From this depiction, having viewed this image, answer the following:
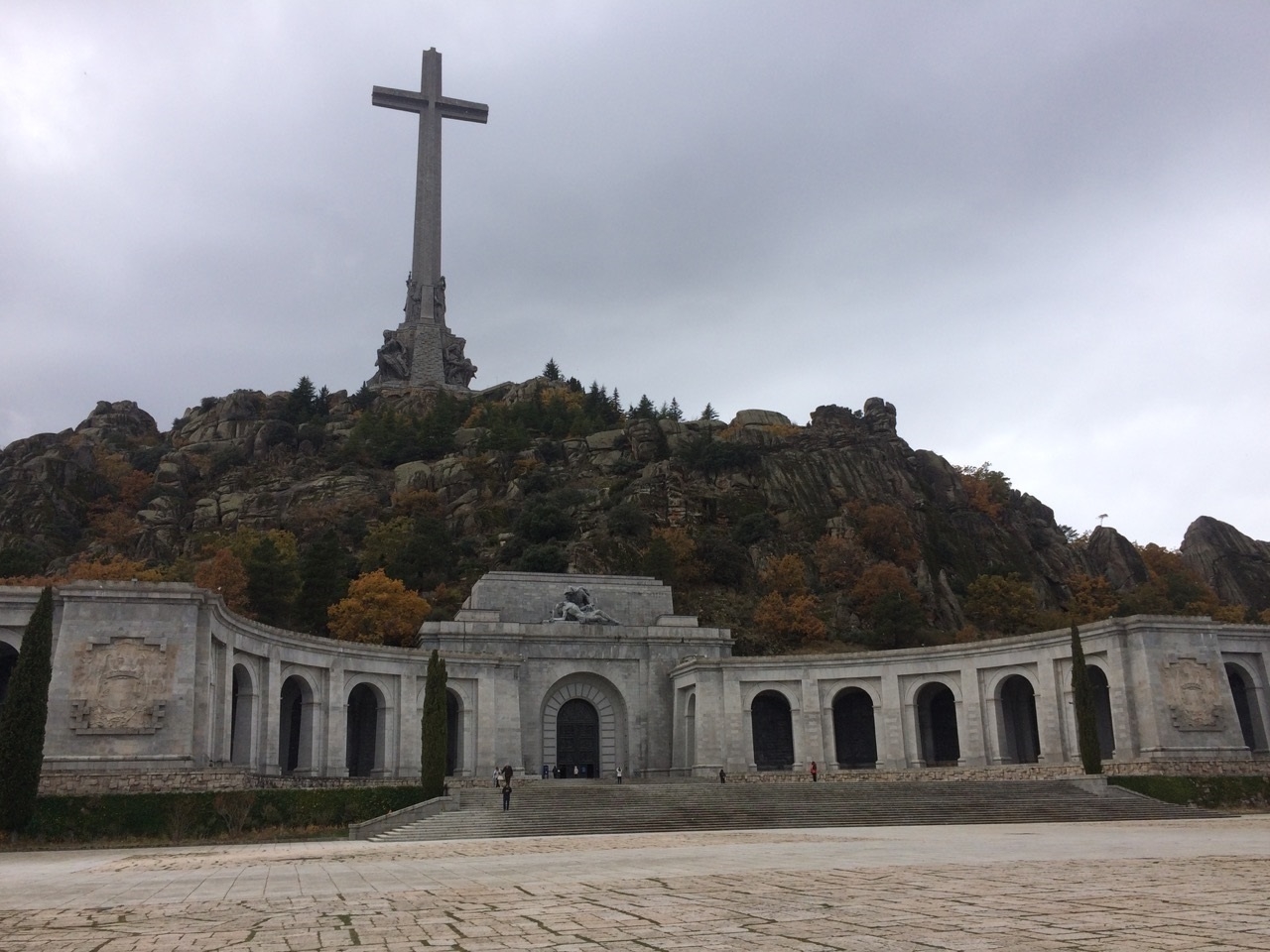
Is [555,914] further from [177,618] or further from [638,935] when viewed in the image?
[177,618]

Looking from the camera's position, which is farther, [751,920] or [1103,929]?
[751,920]

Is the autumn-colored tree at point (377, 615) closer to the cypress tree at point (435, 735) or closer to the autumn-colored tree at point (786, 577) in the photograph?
the cypress tree at point (435, 735)

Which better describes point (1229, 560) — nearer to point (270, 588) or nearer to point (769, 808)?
point (769, 808)

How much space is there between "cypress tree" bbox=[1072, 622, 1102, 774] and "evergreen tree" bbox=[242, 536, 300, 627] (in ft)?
137

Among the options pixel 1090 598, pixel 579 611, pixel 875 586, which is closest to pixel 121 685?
pixel 579 611

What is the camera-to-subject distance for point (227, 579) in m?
60.2

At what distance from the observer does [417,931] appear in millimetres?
9250

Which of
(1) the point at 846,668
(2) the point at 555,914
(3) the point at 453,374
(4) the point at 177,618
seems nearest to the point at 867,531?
(1) the point at 846,668

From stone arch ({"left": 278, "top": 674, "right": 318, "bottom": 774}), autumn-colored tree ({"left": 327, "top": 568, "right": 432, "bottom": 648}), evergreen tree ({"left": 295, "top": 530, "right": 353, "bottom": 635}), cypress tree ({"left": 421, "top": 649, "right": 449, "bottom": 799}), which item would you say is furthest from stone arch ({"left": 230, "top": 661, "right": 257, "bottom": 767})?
evergreen tree ({"left": 295, "top": 530, "right": 353, "bottom": 635})

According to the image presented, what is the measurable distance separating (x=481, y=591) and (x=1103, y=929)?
144 ft

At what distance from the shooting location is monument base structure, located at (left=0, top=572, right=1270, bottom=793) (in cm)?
3025

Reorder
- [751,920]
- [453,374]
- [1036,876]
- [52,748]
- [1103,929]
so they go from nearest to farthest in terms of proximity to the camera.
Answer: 1. [1103,929]
2. [751,920]
3. [1036,876]
4. [52,748]
5. [453,374]

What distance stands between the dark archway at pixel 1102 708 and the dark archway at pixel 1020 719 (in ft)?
8.62

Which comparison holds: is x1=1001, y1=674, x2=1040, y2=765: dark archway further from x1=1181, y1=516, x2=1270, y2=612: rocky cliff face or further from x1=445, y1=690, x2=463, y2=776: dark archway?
x1=1181, y1=516, x2=1270, y2=612: rocky cliff face
